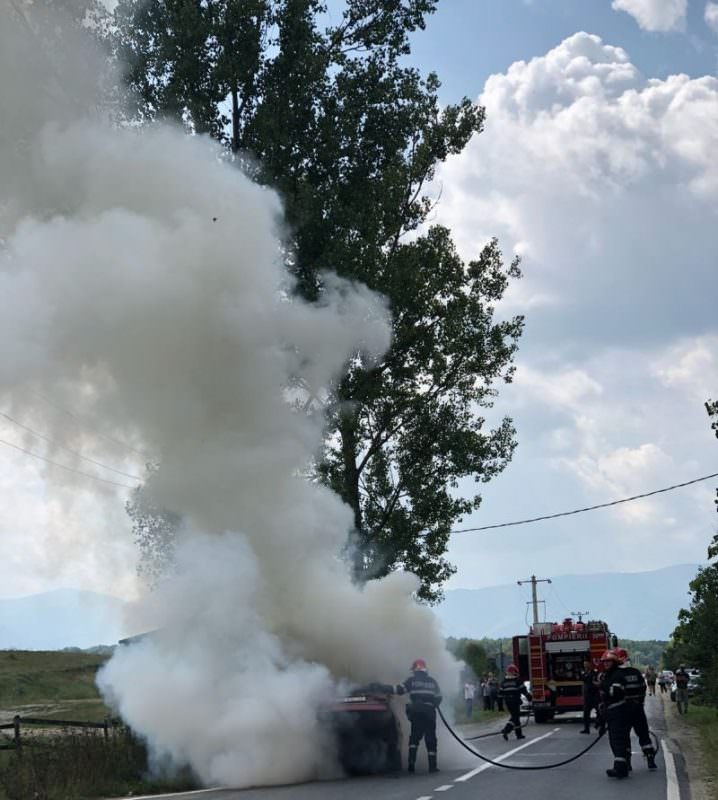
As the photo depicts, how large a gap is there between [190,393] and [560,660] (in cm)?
2223

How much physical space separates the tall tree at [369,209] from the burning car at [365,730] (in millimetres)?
11009

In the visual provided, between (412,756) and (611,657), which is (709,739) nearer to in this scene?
(611,657)

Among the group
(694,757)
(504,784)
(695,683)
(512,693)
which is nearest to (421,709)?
(504,784)

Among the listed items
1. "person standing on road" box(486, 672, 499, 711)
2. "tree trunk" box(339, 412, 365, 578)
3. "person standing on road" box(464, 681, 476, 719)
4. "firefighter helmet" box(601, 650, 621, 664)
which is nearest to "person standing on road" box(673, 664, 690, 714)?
"person standing on road" box(486, 672, 499, 711)

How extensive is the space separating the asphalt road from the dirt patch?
0.61ft

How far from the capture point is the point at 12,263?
20766 mm

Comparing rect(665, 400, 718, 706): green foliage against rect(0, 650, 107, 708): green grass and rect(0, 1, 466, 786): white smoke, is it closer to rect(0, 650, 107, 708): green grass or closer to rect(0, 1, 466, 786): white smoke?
rect(0, 1, 466, 786): white smoke

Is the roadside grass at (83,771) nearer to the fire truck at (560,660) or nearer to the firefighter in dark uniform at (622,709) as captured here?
the firefighter in dark uniform at (622,709)

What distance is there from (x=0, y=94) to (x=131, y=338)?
574cm

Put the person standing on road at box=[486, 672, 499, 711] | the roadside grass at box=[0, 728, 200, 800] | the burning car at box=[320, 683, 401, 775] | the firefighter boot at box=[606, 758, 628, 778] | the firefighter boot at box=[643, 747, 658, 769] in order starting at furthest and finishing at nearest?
the person standing on road at box=[486, 672, 499, 711] < the firefighter boot at box=[643, 747, 658, 769] < the burning car at box=[320, 683, 401, 775] < the firefighter boot at box=[606, 758, 628, 778] < the roadside grass at box=[0, 728, 200, 800]

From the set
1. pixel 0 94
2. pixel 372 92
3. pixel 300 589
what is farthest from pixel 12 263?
pixel 372 92

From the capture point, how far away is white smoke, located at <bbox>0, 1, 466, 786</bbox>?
17.6 meters

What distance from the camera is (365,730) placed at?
17.9 m

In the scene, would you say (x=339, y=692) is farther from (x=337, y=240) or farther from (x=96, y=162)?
(x=337, y=240)
